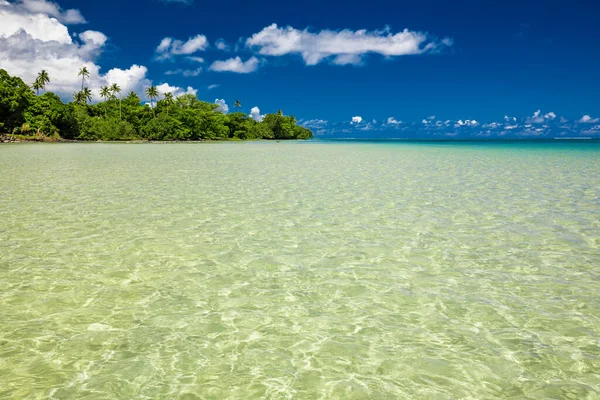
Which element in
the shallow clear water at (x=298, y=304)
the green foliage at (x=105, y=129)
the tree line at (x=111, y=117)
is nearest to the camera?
the shallow clear water at (x=298, y=304)

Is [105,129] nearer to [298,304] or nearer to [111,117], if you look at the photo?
[111,117]

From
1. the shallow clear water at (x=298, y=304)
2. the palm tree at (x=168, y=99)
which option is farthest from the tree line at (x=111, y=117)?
the shallow clear water at (x=298, y=304)

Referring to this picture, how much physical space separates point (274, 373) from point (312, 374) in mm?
382

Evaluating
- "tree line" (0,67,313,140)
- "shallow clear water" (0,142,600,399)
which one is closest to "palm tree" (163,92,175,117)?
"tree line" (0,67,313,140)

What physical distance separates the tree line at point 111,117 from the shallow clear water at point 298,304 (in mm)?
88697

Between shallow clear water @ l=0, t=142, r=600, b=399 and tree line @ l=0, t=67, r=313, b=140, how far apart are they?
88.7 m

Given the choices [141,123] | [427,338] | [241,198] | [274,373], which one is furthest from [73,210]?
[141,123]

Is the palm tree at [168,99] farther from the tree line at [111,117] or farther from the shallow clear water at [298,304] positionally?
the shallow clear water at [298,304]

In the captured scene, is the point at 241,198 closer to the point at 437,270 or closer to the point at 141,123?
the point at 437,270

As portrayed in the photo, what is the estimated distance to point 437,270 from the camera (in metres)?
7.02

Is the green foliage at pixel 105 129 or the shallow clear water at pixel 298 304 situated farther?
the green foliage at pixel 105 129

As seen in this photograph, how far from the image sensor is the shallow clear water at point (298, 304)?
396 cm

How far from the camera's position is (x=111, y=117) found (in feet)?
362

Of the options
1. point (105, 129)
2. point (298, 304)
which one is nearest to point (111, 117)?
point (105, 129)
